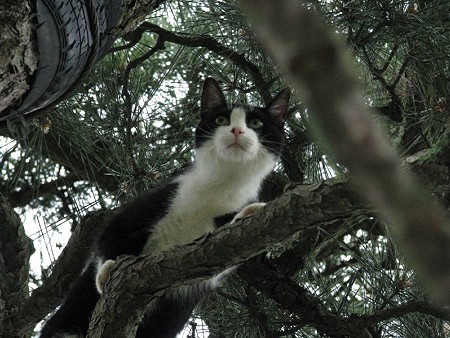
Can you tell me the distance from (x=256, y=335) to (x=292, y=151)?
0.43 meters

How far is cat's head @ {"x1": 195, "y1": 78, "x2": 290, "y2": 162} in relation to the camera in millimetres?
A: 1434

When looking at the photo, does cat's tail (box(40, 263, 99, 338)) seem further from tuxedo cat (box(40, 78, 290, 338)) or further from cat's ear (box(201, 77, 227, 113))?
cat's ear (box(201, 77, 227, 113))

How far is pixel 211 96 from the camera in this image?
1466 millimetres

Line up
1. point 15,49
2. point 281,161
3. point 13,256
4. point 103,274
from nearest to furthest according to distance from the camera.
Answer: point 15,49
point 103,274
point 13,256
point 281,161

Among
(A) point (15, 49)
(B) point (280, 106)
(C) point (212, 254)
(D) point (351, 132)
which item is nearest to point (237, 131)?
(B) point (280, 106)

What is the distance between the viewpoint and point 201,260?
32.5 inches

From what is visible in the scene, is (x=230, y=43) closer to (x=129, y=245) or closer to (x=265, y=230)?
(x=129, y=245)

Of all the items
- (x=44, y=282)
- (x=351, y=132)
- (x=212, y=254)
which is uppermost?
(x=44, y=282)

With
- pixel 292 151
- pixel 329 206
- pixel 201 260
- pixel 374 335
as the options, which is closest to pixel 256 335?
pixel 374 335

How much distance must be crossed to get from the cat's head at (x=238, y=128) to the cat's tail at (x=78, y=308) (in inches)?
15.8

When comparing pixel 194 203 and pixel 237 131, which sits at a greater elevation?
pixel 237 131

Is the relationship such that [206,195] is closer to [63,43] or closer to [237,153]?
[237,153]

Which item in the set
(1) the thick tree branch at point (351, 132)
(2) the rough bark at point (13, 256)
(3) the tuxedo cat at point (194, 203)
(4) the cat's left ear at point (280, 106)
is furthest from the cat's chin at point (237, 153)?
(1) the thick tree branch at point (351, 132)

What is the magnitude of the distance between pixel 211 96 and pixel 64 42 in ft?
2.31
